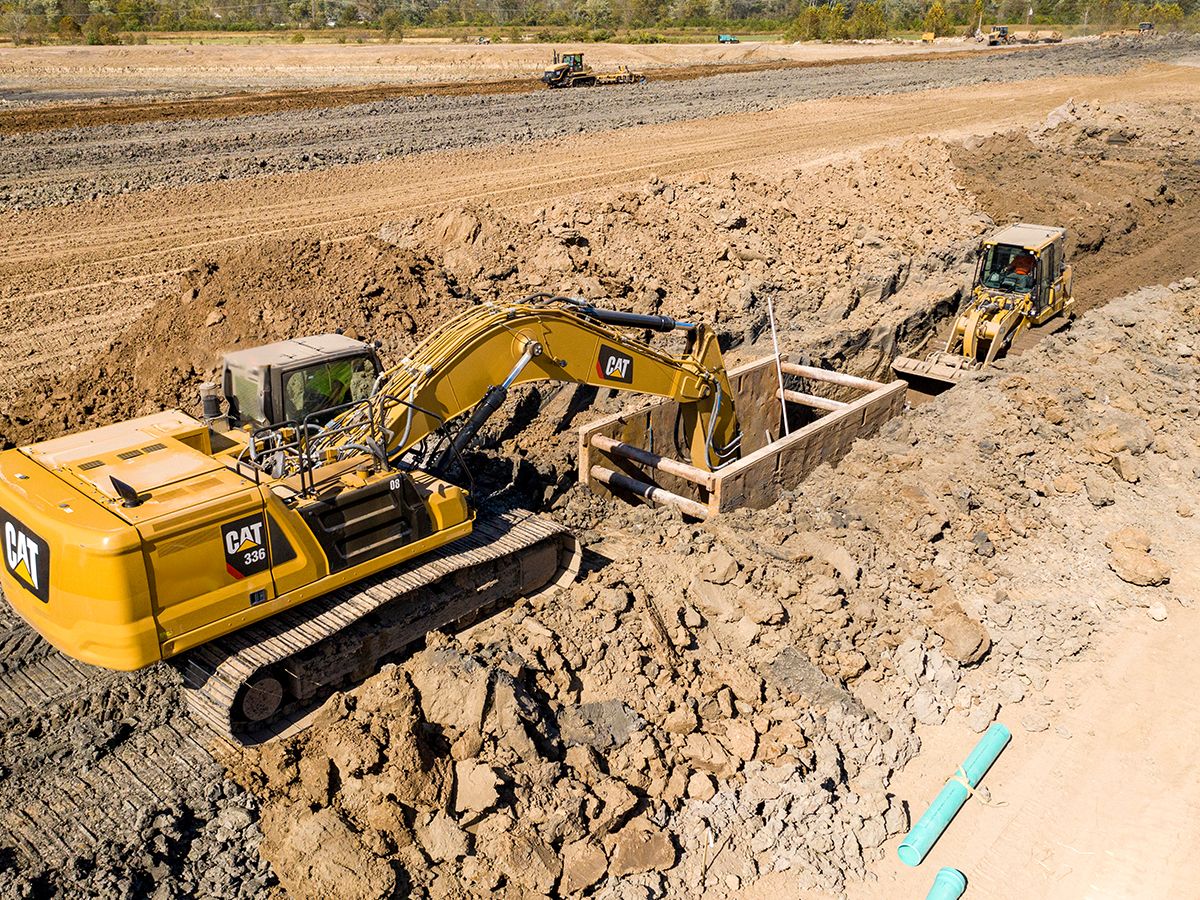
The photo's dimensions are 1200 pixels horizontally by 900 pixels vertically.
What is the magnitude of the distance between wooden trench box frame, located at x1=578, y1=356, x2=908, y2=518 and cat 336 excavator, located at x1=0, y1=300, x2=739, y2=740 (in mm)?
1809

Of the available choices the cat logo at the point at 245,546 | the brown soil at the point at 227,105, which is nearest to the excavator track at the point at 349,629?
the cat logo at the point at 245,546

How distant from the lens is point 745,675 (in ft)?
24.9

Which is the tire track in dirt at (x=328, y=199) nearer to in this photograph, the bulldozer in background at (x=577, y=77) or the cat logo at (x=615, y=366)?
the cat logo at (x=615, y=366)

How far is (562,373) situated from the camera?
8.73 metres

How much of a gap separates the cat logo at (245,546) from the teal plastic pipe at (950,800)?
468 cm

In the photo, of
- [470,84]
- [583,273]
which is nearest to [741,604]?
[583,273]

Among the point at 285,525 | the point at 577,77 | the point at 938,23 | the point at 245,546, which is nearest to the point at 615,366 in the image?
the point at 285,525

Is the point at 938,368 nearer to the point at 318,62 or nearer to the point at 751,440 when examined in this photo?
the point at 751,440

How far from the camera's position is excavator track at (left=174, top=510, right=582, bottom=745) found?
645 cm

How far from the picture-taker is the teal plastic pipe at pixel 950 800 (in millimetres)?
6496

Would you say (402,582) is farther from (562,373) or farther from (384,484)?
(562,373)

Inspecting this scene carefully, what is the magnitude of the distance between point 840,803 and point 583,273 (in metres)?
8.56

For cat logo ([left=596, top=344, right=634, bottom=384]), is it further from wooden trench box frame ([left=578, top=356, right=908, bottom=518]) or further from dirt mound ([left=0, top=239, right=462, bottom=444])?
dirt mound ([left=0, top=239, right=462, bottom=444])

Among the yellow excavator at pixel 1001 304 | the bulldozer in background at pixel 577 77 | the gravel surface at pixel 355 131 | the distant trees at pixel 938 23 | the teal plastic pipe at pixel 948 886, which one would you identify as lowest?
the teal plastic pipe at pixel 948 886
